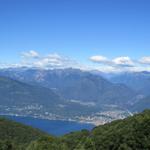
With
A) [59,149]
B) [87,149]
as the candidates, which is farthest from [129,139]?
[59,149]

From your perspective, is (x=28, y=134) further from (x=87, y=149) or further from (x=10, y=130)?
(x=87, y=149)

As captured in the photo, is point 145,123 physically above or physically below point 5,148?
above

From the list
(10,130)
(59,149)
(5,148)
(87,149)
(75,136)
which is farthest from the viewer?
(10,130)

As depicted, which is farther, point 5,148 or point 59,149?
point 5,148

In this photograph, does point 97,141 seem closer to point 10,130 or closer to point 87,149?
point 87,149

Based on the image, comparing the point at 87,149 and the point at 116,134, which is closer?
the point at 87,149

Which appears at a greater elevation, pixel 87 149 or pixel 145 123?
pixel 145 123

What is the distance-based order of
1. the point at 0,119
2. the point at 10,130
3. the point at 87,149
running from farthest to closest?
the point at 0,119 < the point at 10,130 < the point at 87,149

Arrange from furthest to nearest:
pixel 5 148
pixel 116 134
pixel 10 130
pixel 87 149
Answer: pixel 10 130 → pixel 116 134 → pixel 5 148 → pixel 87 149

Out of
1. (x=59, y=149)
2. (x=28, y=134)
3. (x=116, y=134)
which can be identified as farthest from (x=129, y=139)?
(x=28, y=134)
